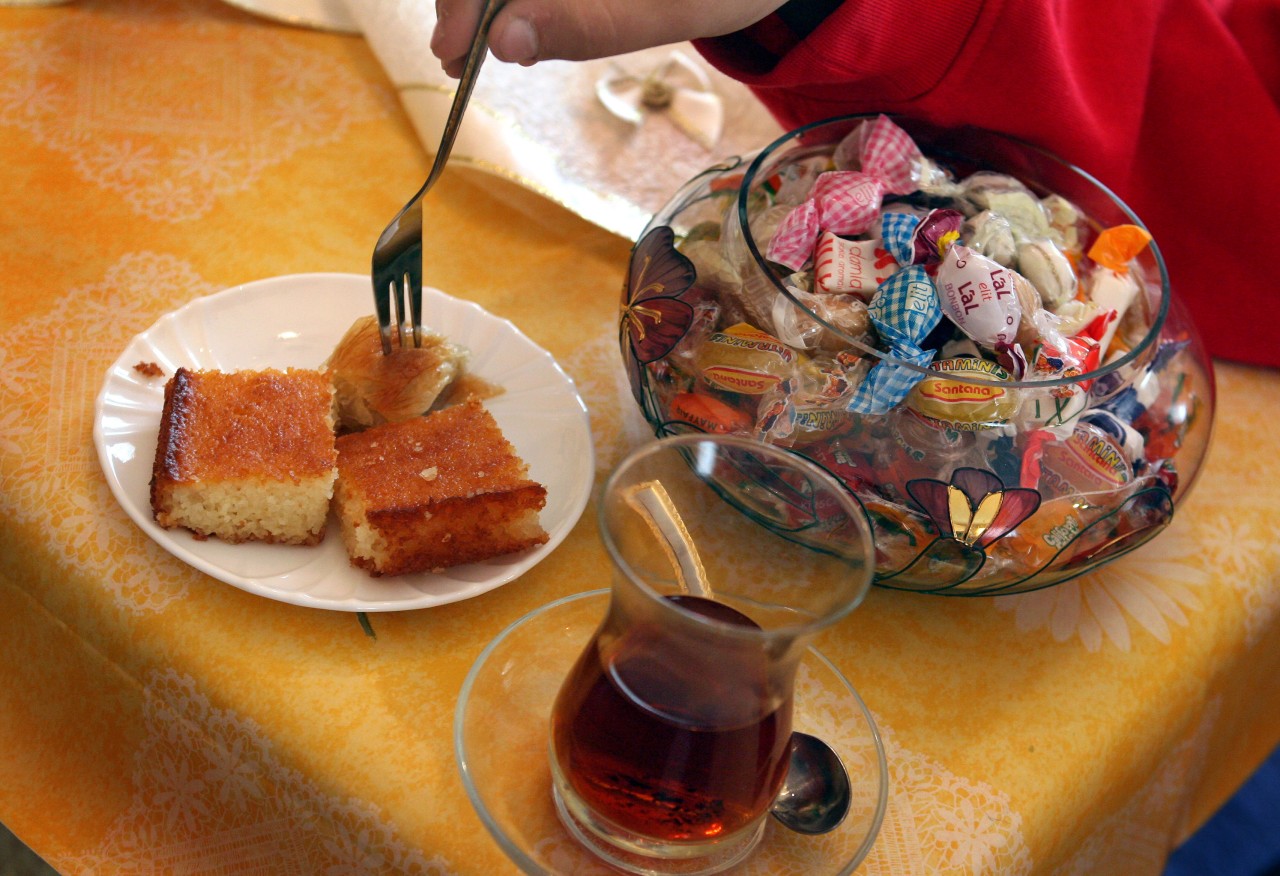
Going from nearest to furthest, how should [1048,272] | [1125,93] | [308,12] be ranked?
1. [1048,272]
2. [1125,93]
3. [308,12]

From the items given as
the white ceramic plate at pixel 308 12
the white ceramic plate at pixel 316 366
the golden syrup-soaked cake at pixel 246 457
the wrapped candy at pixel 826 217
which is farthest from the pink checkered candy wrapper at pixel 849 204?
the white ceramic plate at pixel 308 12

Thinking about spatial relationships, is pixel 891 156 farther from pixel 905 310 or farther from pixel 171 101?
pixel 171 101

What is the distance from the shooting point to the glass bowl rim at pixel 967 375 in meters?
0.57

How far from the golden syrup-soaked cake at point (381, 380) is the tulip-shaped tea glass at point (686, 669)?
244mm

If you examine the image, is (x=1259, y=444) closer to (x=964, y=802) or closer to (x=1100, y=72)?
(x=1100, y=72)

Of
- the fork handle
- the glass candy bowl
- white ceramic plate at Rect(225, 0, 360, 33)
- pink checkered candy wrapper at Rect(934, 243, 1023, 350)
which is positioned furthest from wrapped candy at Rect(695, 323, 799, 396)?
white ceramic plate at Rect(225, 0, 360, 33)

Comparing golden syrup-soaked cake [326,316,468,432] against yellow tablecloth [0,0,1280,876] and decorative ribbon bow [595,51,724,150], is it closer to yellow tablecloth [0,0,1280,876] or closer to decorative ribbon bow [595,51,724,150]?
yellow tablecloth [0,0,1280,876]

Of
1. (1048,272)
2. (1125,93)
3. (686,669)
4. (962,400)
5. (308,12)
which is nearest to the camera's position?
(686,669)

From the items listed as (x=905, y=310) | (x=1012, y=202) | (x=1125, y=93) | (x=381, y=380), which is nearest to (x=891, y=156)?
(x=1012, y=202)

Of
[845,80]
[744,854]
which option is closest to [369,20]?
[845,80]

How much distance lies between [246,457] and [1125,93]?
Answer: 796mm

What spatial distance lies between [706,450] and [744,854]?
0.20 m

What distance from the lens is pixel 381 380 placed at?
688 millimetres

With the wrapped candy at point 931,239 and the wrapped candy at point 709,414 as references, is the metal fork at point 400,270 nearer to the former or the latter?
the wrapped candy at point 709,414
